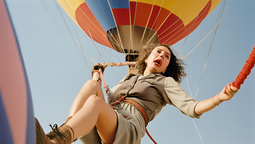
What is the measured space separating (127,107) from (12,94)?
1131 millimetres

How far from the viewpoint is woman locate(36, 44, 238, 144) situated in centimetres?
110

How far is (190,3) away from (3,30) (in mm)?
4383

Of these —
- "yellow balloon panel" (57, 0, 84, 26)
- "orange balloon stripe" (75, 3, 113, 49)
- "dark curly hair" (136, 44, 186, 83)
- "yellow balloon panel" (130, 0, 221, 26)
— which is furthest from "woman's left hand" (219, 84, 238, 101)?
Answer: "yellow balloon panel" (57, 0, 84, 26)

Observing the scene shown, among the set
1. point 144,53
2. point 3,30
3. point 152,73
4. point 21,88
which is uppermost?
point 3,30

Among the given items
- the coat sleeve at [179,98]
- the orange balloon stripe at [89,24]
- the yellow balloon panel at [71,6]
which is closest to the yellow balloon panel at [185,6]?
the orange balloon stripe at [89,24]

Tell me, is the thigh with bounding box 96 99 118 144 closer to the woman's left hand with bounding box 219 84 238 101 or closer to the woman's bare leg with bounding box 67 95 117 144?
the woman's bare leg with bounding box 67 95 117 144

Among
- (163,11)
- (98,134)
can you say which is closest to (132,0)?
(163,11)

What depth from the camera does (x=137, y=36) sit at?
471 cm

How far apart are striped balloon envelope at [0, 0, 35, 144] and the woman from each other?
18 cm

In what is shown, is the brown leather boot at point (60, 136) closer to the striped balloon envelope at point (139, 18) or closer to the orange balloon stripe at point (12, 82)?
the orange balloon stripe at point (12, 82)

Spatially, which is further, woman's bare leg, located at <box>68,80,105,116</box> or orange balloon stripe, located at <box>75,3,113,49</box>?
orange balloon stripe, located at <box>75,3,113,49</box>

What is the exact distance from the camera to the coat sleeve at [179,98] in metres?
1.37

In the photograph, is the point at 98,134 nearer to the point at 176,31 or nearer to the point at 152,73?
the point at 152,73

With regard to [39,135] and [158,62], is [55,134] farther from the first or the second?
[158,62]
